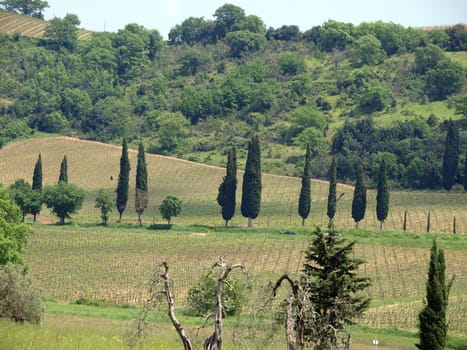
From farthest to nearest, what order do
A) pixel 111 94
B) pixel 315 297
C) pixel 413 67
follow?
1. pixel 111 94
2. pixel 413 67
3. pixel 315 297

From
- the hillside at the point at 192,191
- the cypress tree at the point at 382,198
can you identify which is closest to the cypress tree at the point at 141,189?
the hillside at the point at 192,191

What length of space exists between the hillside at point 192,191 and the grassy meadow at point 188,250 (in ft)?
0.45

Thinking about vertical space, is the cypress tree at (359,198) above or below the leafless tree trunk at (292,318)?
above

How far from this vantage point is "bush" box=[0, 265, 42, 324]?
4378 centimetres

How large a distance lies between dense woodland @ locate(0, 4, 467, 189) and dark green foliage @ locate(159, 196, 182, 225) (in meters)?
29.0

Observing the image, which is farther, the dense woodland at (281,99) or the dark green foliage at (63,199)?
the dense woodland at (281,99)

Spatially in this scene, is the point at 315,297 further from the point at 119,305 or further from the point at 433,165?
the point at 433,165

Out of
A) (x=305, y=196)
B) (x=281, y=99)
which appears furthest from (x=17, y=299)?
(x=281, y=99)

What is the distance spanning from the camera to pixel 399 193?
395 ft

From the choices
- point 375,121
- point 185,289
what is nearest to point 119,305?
point 185,289

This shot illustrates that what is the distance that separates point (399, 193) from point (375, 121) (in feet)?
95.8

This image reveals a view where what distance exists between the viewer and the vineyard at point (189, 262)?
68156mm

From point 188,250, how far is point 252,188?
17957 mm

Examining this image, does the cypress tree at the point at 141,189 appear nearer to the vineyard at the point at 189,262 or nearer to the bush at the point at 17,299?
the vineyard at the point at 189,262
